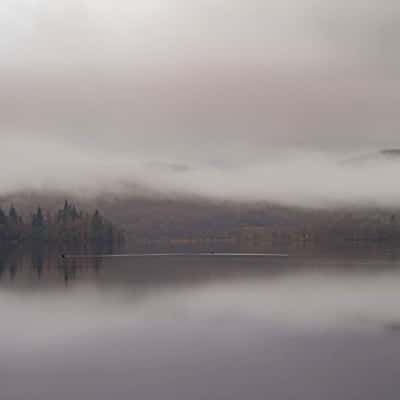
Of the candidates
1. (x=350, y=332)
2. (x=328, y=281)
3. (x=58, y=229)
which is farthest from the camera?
(x=58, y=229)

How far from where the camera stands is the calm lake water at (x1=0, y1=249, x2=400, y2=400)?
26.7m

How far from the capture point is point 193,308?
50.2 metres

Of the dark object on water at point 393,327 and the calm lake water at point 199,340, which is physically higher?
the calm lake water at point 199,340

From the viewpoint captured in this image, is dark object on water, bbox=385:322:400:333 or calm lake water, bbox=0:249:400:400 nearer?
calm lake water, bbox=0:249:400:400

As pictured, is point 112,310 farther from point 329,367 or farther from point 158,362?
point 329,367

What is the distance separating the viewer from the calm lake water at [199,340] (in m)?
26.7

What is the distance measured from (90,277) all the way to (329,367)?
51522mm

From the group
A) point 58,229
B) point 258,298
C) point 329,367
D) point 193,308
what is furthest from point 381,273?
point 58,229

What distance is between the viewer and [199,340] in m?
36.8

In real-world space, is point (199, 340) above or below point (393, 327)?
above

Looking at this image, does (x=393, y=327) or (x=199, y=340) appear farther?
(x=393, y=327)

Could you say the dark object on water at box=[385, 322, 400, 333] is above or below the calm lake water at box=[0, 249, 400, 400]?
below

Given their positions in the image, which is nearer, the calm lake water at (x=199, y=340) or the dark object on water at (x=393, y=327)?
the calm lake water at (x=199, y=340)

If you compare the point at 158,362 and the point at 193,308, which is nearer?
the point at 158,362
